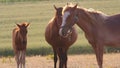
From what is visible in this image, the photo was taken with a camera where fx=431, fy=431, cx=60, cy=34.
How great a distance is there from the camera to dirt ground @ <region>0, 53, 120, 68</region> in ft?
54.5

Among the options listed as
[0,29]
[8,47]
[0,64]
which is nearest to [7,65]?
[0,64]

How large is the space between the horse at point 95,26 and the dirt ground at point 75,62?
137 inches

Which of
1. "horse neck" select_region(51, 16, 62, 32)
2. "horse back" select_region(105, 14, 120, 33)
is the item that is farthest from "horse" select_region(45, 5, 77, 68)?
"horse back" select_region(105, 14, 120, 33)

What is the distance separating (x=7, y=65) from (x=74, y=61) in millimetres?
2741

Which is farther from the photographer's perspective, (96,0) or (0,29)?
(96,0)

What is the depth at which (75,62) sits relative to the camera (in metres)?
17.5

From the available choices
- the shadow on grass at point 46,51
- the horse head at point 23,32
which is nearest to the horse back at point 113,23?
the horse head at point 23,32

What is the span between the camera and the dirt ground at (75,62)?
16.6 meters

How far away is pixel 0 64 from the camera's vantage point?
57.8ft

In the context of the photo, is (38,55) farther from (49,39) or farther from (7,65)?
(49,39)

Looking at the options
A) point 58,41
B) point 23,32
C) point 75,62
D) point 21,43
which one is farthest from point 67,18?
point 75,62

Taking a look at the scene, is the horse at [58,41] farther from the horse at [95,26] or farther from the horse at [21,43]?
the horse at [95,26]

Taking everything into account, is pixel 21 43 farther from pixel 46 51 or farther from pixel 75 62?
pixel 46 51

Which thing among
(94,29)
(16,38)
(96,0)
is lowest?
(96,0)
